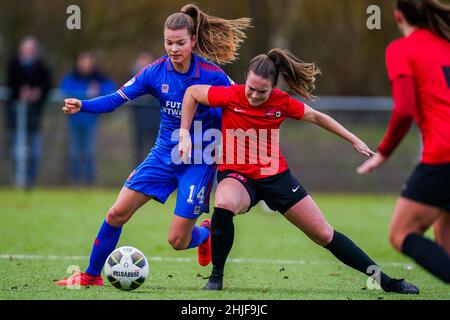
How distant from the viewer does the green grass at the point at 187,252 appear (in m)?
5.99

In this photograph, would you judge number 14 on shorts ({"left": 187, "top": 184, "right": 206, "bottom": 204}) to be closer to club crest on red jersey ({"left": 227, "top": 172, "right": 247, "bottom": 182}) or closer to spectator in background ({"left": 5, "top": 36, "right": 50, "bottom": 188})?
club crest on red jersey ({"left": 227, "top": 172, "right": 247, "bottom": 182})

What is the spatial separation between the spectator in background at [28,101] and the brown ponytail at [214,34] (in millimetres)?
8219

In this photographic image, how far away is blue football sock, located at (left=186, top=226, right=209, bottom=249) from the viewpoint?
6719mm

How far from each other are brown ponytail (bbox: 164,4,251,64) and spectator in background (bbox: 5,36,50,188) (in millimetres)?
8219

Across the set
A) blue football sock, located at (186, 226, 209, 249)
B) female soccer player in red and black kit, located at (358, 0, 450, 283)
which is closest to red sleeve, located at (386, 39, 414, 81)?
female soccer player in red and black kit, located at (358, 0, 450, 283)

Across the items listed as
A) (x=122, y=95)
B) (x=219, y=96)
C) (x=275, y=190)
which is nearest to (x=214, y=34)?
(x=219, y=96)

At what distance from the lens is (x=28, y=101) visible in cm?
1431

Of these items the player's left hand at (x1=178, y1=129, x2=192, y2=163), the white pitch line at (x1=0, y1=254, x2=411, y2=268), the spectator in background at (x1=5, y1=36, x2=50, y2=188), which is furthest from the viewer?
the spectator in background at (x1=5, y1=36, x2=50, y2=188)

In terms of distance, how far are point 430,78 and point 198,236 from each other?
2612mm

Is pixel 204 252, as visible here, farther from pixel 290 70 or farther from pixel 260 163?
pixel 290 70

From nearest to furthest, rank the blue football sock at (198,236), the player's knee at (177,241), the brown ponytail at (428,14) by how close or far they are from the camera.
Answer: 1. the brown ponytail at (428,14)
2. the player's knee at (177,241)
3. the blue football sock at (198,236)

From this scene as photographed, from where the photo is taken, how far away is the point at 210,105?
6137 mm

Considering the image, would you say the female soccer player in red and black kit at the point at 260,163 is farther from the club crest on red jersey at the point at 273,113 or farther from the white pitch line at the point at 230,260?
the white pitch line at the point at 230,260

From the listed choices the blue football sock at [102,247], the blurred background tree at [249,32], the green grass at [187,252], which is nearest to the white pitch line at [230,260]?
the green grass at [187,252]
